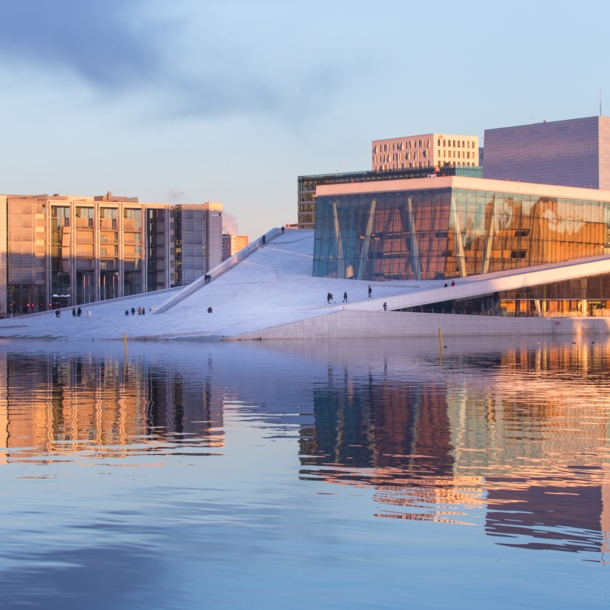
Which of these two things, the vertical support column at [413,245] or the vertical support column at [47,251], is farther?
the vertical support column at [47,251]

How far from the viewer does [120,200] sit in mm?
126312

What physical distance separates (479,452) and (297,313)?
4579 centimetres

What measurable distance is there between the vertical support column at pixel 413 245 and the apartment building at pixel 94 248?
47524mm

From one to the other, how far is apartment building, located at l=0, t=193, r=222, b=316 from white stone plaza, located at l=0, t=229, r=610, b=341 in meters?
33.1

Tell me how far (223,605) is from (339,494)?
14.2 ft

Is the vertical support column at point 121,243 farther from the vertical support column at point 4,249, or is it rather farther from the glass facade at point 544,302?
the glass facade at point 544,302

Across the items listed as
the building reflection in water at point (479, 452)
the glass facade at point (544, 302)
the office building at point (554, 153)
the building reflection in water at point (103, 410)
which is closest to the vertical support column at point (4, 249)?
the office building at point (554, 153)

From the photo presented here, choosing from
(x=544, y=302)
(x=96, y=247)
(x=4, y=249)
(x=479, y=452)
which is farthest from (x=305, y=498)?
(x=96, y=247)

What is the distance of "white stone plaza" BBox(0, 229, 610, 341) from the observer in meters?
58.6

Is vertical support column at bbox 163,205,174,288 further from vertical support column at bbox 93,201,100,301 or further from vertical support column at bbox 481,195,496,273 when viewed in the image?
vertical support column at bbox 481,195,496,273

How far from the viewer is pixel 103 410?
854 inches

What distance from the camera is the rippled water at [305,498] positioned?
809 cm

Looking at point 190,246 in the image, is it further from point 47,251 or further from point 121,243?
point 47,251

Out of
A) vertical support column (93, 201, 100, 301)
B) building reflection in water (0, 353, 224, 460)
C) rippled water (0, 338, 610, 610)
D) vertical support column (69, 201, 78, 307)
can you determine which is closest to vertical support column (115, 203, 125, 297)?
vertical support column (93, 201, 100, 301)
